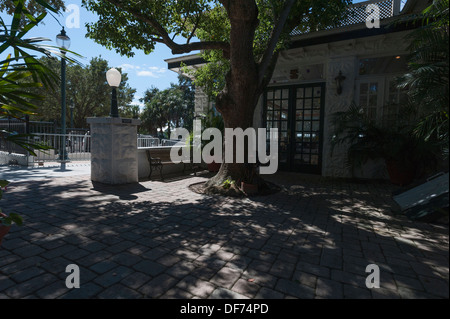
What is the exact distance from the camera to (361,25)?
6789mm

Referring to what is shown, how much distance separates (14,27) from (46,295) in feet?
6.68

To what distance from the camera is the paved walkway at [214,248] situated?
2.04 m

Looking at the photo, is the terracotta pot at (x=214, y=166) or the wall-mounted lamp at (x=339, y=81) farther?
the terracotta pot at (x=214, y=166)

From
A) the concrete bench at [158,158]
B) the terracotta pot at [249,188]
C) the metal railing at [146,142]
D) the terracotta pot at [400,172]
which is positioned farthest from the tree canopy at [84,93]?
the terracotta pot at [400,172]

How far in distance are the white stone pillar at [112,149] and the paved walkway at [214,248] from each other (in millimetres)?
1096

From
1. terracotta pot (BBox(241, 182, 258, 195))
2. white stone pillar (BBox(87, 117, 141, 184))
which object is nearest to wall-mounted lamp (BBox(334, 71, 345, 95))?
terracotta pot (BBox(241, 182, 258, 195))

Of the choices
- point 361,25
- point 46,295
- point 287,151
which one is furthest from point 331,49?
point 46,295

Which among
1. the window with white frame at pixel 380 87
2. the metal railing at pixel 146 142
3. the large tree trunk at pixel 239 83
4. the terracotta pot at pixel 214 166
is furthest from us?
the metal railing at pixel 146 142

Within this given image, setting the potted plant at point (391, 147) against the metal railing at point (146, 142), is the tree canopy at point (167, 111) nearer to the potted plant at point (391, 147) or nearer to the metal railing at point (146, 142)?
the metal railing at point (146, 142)

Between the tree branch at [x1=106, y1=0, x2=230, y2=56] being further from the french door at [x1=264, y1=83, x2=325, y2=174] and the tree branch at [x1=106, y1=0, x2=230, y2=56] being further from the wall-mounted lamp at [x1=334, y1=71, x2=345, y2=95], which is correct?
the wall-mounted lamp at [x1=334, y1=71, x2=345, y2=95]

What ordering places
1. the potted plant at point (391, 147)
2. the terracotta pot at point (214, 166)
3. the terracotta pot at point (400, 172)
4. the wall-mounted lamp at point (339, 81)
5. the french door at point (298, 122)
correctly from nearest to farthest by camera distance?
the potted plant at point (391, 147), the terracotta pot at point (400, 172), the wall-mounted lamp at point (339, 81), the french door at point (298, 122), the terracotta pot at point (214, 166)

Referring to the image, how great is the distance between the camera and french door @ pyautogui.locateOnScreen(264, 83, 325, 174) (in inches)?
326

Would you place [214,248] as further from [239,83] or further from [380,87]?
[380,87]

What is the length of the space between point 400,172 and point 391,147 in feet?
2.87
